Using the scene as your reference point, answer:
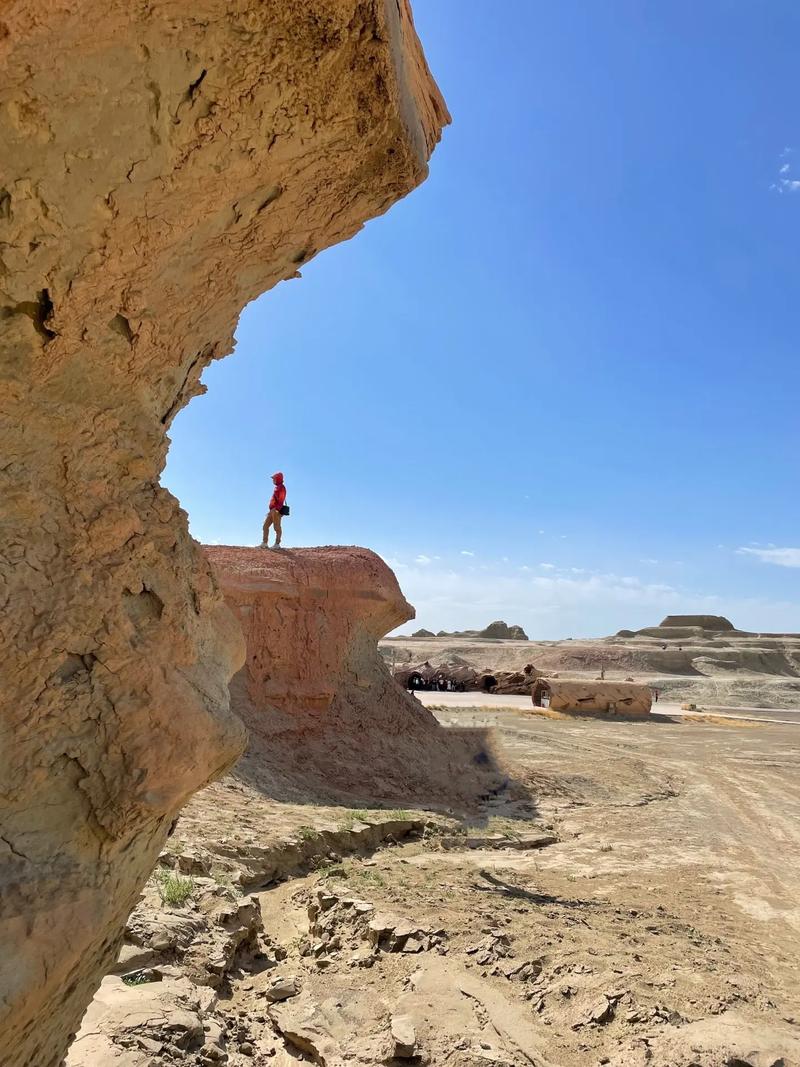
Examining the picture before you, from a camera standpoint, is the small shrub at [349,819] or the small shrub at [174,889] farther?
the small shrub at [349,819]

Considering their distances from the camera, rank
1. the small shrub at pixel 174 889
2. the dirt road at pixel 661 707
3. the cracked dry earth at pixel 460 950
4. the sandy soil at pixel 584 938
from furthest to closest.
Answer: the dirt road at pixel 661 707
the small shrub at pixel 174 889
the sandy soil at pixel 584 938
the cracked dry earth at pixel 460 950

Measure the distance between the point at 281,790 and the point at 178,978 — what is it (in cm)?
482

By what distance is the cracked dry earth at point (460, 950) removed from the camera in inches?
125

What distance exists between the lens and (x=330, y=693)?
10203 mm

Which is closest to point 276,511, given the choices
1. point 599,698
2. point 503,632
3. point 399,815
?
point 399,815

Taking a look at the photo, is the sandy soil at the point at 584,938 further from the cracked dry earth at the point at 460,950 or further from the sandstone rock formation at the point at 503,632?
the sandstone rock formation at the point at 503,632

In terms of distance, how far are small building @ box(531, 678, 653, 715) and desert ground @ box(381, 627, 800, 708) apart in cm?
826

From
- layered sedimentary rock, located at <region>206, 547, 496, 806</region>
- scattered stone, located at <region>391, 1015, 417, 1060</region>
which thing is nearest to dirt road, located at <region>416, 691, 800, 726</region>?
layered sedimentary rock, located at <region>206, 547, 496, 806</region>

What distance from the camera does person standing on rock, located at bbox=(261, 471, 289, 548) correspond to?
1103cm

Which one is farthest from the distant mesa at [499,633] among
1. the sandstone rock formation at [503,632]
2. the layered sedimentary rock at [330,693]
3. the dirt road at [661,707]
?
the layered sedimentary rock at [330,693]

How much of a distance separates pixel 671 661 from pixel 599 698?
16.2 meters

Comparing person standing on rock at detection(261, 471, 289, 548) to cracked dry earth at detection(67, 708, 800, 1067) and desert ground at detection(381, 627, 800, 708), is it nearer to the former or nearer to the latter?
cracked dry earth at detection(67, 708, 800, 1067)

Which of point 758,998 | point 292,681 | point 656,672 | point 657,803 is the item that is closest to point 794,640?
point 656,672

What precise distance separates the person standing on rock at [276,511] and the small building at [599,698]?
1258 cm
